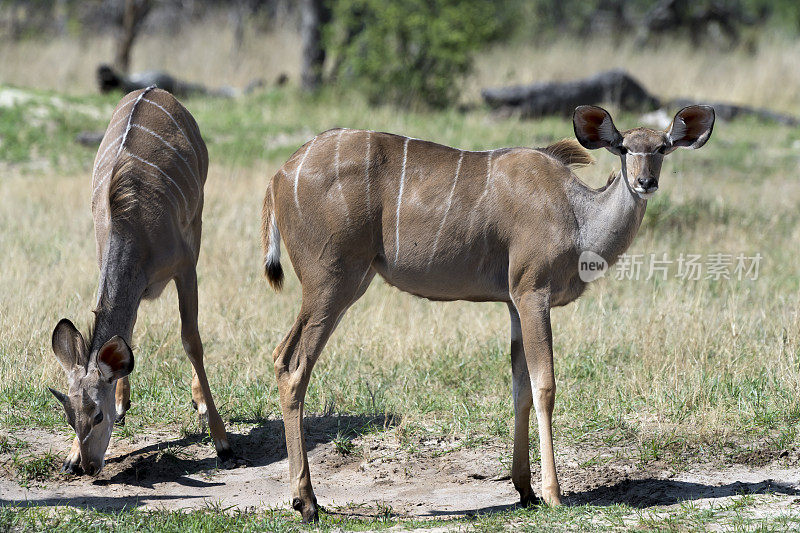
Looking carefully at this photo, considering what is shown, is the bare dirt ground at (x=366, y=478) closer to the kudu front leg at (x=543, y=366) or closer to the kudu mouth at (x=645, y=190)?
the kudu front leg at (x=543, y=366)

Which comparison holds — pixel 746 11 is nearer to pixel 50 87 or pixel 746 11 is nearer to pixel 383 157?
pixel 50 87

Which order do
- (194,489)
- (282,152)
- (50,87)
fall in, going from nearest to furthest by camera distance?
1. (194,489)
2. (282,152)
3. (50,87)

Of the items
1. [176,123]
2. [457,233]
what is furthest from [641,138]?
[176,123]

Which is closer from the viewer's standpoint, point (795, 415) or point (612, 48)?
point (795, 415)

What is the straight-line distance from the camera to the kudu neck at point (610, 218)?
4559mm

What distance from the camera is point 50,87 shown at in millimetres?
15625

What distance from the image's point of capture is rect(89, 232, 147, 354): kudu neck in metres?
4.91

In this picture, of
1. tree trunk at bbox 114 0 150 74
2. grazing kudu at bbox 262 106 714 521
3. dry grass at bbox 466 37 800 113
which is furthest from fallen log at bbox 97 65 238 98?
grazing kudu at bbox 262 106 714 521

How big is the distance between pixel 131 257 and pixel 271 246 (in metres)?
0.81

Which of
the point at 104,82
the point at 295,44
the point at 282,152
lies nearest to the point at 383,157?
the point at 282,152

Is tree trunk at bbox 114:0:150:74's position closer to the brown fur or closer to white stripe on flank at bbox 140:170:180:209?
white stripe on flank at bbox 140:170:180:209

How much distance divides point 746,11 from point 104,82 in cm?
1856

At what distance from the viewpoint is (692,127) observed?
454cm

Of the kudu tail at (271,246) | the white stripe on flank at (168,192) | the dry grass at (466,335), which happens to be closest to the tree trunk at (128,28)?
the dry grass at (466,335)
